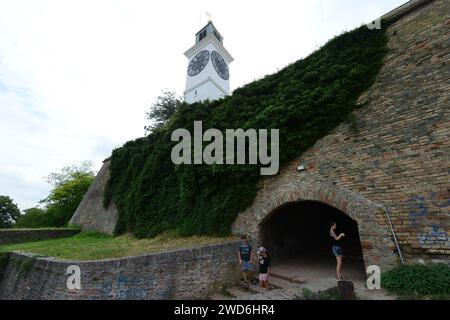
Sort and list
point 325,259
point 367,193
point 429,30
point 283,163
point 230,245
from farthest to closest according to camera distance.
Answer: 1. point 325,259
2. point 283,163
3. point 230,245
4. point 429,30
5. point 367,193

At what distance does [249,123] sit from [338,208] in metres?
4.40

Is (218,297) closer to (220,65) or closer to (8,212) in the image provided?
(220,65)

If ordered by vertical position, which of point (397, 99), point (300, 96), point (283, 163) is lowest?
point (283, 163)

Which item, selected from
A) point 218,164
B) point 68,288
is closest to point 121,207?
point 218,164

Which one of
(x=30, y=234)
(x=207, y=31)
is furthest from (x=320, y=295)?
(x=207, y=31)

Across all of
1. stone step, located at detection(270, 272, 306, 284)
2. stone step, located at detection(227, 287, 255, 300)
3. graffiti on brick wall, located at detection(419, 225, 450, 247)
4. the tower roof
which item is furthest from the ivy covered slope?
the tower roof

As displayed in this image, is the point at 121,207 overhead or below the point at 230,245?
overhead

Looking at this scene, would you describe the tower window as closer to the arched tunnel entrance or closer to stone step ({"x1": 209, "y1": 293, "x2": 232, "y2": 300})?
the arched tunnel entrance

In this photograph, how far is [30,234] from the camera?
14.0m

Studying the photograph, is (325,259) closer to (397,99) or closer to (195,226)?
(195,226)

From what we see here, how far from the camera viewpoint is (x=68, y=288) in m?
5.00

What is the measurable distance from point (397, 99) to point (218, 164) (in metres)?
5.95

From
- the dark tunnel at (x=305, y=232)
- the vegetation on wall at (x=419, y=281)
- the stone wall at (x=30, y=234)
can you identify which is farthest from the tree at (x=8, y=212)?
the vegetation on wall at (x=419, y=281)

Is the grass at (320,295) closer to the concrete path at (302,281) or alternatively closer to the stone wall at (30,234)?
the concrete path at (302,281)
